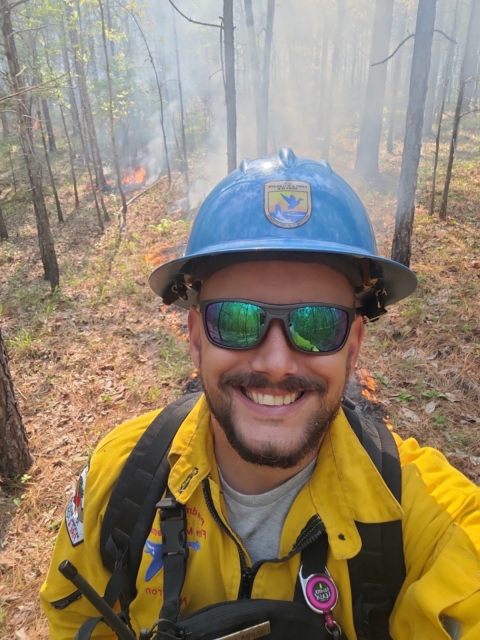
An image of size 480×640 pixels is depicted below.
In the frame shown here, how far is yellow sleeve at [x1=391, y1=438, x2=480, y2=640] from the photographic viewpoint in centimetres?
115

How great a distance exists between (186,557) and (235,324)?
35.3 inches

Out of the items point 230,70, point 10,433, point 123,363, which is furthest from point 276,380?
point 230,70

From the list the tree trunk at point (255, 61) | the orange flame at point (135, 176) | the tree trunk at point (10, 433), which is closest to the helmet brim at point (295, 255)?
the tree trunk at point (10, 433)

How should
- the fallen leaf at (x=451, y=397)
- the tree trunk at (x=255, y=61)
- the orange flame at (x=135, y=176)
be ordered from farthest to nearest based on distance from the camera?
the orange flame at (x=135, y=176), the tree trunk at (x=255, y=61), the fallen leaf at (x=451, y=397)

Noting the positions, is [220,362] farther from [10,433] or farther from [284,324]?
[10,433]

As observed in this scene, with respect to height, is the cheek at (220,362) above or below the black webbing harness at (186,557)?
above

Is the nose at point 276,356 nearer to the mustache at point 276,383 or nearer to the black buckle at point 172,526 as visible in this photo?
the mustache at point 276,383

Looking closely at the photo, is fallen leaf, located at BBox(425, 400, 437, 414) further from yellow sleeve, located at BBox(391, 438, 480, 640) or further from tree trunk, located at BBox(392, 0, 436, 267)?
tree trunk, located at BBox(392, 0, 436, 267)

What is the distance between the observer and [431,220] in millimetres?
10930

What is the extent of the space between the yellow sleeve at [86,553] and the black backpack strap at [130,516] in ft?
0.27

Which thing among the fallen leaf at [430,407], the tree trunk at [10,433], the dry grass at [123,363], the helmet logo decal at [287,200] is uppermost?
the helmet logo decal at [287,200]

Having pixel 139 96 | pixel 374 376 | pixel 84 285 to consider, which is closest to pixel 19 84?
pixel 84 285

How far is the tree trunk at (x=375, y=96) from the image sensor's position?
50.4 ft

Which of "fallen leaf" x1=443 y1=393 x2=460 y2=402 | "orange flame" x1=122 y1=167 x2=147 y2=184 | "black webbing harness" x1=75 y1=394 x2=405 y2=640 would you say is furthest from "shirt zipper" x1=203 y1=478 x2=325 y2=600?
"orange flame" x1=122 y1=167 x2=147 y2=184
